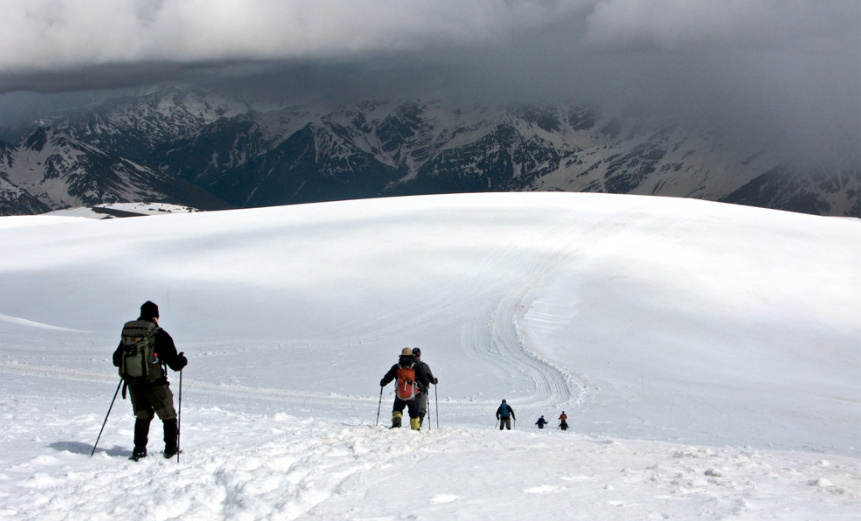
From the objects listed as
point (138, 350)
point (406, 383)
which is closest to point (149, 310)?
point (138, 350)

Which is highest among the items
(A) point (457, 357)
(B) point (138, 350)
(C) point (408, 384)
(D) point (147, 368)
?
(B) point (138, 350)

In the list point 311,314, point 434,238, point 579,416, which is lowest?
point 579,416

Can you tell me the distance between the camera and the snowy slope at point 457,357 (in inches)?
294

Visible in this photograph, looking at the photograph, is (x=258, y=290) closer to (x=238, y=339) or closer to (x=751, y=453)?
(x=238, y=339)

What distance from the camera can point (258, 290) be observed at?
3447 cm

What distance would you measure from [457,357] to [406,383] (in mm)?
14105

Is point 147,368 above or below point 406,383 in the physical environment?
above

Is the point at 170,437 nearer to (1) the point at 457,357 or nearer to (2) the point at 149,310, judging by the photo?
(2) the point at 149,310

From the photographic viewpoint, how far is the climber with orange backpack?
448 inches

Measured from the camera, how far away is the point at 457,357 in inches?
999

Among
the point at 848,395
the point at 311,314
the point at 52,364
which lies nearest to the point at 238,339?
the point at 311,314

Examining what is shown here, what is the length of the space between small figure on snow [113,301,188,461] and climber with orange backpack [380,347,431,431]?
385cm

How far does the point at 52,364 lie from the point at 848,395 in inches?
963

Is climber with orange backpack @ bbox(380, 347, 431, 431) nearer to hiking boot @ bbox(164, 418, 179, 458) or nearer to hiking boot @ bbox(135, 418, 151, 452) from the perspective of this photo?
hiking boot @ bbox(164, 418, 179, 458)
